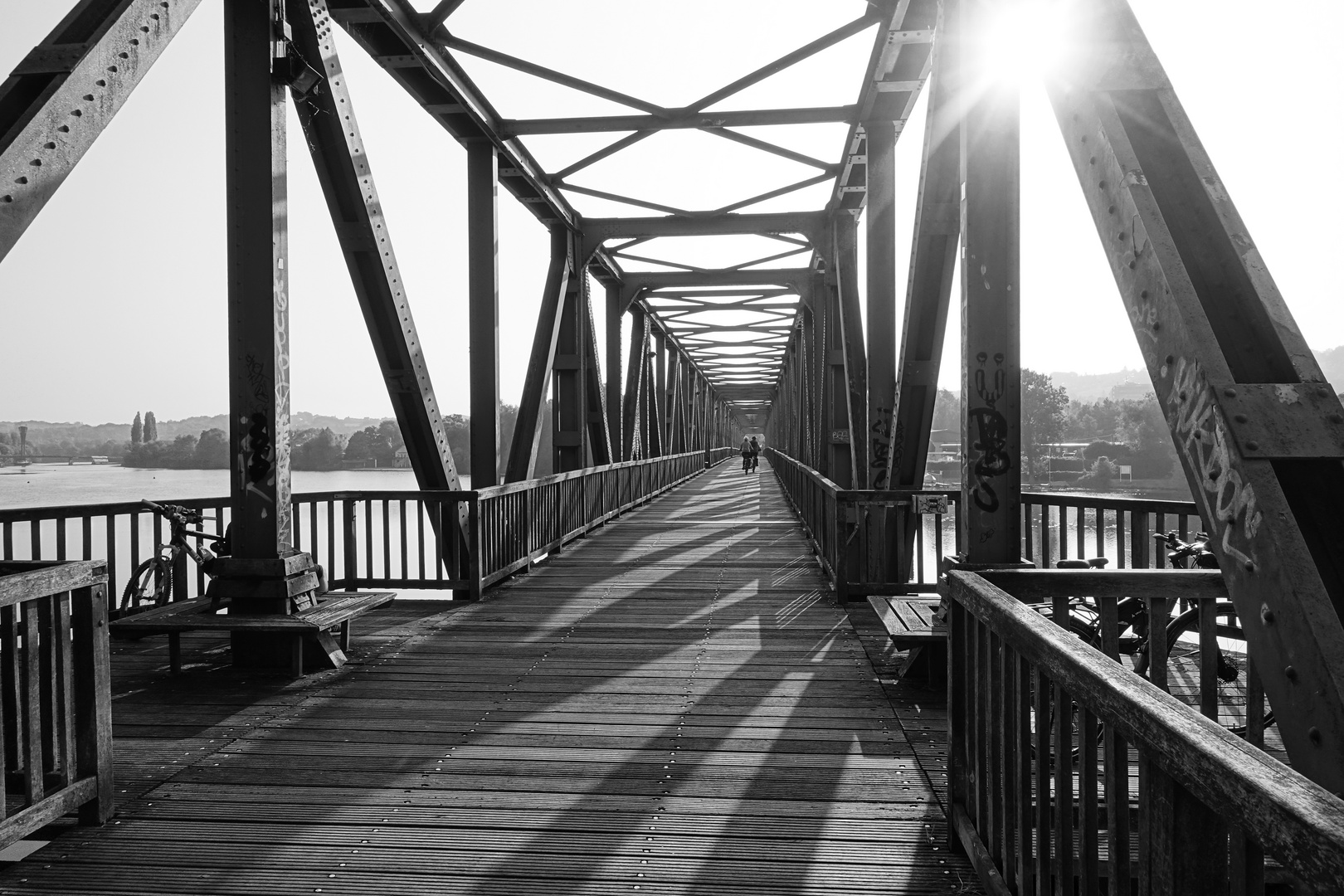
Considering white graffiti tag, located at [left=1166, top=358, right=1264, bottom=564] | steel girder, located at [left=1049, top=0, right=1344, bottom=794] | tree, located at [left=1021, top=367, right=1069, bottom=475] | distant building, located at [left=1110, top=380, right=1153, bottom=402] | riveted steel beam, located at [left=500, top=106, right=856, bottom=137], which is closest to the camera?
steel girder, located at [left=1049, top=0, right=1344, bottom=794]

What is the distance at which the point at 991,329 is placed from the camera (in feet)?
11.8

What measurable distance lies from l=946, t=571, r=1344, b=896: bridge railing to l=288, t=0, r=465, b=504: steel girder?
4.59 meters

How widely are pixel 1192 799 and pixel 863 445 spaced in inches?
305

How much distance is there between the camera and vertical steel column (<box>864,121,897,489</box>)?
8.20m

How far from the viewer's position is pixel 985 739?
248cm

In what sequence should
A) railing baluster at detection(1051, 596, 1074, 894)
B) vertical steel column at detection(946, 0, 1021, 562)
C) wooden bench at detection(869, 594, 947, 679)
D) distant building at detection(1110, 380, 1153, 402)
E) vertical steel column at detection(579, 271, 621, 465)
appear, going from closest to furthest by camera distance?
railing baluster at detection(1051, 596, 1074, 894) < vertical steel column at detection(946, 0, 1021, 562) < wooden bench at detection(869, 594, 947, 679) < vertical steel column at detection(579, 271, 621, 465) < distant building at detection(1110, 380, 1153, 402)

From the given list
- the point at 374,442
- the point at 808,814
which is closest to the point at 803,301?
the point at 374,442

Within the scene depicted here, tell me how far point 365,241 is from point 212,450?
22.5 feet

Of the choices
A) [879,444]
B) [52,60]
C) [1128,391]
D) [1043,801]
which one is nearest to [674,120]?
[879,444]

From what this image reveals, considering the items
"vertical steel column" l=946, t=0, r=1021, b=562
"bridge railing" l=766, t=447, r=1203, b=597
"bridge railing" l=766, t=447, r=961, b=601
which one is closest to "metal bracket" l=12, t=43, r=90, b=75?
"vertical steel column" l=946, t=0, r=1021, b=562

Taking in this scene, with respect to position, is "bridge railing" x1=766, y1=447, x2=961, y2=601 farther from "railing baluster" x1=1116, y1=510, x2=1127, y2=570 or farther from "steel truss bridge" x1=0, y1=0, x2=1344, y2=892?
"railing baluster" x1=1116, y1=510, x2=1127, y2=570

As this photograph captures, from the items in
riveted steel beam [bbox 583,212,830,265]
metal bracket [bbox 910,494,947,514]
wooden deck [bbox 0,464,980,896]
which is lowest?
wooden deck [bbox 0,464,980,896]

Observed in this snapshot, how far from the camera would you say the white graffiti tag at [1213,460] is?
1.68 meters

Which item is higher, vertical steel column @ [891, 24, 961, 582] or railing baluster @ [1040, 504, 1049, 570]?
vertical steel column @ [891, 24, 961, 582]
